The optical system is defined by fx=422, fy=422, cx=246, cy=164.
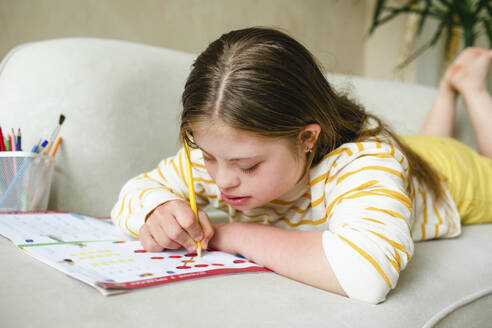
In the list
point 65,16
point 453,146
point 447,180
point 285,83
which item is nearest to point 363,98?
point 453,146

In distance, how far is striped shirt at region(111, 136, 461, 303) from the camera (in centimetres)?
54

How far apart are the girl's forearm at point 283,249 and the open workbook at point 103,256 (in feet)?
0.06

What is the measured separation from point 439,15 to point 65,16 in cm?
152

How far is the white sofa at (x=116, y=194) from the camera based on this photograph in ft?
1.47

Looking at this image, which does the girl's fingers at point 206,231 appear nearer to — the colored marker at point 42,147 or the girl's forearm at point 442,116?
the colored marker at point 42,147

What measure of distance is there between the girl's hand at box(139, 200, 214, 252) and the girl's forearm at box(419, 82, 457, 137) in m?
0.90

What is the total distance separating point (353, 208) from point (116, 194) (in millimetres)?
581

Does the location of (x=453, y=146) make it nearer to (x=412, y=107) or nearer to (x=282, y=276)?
(x=412, y=107)

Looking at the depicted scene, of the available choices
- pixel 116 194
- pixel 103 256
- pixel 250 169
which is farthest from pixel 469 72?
pixel 103 256

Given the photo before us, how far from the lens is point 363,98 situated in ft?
4.39

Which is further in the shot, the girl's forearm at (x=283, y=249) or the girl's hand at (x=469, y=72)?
the girl's hand at (x=469, y=72)

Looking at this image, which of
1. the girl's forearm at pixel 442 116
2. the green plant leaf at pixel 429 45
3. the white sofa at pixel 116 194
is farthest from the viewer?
the green plant leaf at pixel 429 45

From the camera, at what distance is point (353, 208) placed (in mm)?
619

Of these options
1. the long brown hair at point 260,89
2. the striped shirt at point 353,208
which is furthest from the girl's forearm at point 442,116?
the long brown hair at point 260,89
